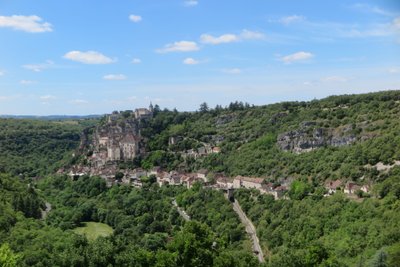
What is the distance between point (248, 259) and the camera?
18438 millimetres

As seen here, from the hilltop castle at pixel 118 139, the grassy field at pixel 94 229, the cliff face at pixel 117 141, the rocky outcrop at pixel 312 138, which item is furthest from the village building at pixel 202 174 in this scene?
the hilltop castle at pixel 118 139

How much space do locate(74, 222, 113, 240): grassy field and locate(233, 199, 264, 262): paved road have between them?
11102 millimetres

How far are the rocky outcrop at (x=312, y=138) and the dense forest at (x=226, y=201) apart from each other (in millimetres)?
566

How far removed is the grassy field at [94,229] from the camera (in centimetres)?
3939

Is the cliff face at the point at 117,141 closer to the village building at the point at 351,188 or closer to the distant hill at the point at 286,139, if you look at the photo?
the distant hill at the point at 286,139

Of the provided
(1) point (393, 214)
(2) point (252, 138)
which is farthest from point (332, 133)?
(1) point (393, 214)

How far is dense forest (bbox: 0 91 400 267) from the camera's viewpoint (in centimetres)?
1959

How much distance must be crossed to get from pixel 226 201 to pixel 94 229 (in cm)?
1189

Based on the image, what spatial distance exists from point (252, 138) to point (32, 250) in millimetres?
36259

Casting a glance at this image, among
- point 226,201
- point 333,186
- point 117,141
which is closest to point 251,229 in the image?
point 226,201

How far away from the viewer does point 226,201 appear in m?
41.8

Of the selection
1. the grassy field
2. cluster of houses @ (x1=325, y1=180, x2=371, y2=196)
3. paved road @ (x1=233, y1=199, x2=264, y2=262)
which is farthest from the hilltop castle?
cluster of houses @ (x1=325, y1=180, x2=371, y2=196)

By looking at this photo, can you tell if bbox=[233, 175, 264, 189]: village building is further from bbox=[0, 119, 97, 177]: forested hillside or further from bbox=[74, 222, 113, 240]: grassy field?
bbox=[0, 119, 97, 177]: forested hillside

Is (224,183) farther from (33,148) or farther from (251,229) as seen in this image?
(33,148)
